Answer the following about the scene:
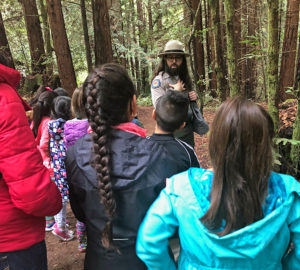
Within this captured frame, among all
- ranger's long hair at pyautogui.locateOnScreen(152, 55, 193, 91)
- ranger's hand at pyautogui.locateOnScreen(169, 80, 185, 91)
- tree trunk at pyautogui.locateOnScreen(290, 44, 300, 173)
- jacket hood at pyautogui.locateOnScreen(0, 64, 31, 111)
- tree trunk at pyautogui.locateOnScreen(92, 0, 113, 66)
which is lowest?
tree trunk at pyautogui.locateOnScreen(290, 44, 300, 173)

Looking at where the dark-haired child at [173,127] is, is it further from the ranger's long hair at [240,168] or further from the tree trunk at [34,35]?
the tree trunk at [34,35]

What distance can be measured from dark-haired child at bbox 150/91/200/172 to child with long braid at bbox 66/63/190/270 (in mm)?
151

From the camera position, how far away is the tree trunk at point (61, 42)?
6.10 meters

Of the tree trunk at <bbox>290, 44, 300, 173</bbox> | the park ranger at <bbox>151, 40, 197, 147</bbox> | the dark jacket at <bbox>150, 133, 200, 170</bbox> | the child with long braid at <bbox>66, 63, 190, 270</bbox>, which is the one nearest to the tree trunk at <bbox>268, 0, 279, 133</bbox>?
the tree trunk at <bbox>290, 44, 300, 173</bbox>

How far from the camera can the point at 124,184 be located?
1.46 m

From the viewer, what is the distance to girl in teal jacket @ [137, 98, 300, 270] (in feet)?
4.08

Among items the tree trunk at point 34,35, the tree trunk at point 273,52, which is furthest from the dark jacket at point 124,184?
the tree trunk at point 34,35

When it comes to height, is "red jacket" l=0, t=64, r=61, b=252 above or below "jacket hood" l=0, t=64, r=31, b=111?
below

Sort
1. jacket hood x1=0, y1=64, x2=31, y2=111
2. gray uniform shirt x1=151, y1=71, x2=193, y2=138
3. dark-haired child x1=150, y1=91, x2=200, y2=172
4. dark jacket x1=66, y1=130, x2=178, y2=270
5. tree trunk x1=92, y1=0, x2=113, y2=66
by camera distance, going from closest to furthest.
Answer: dark jacket x1=66, y1=130, x2=178, y2=270 → jacket hood x1=0, y1=64, x2=31, y2=111 → dark-haired child x1=150, y1=91, x2=200, y2=172 → gray uniform shirt x1=151, y1=71, x2=193, y2=138 → tree trunk x1=92, y1=0, x2=113, y2=66

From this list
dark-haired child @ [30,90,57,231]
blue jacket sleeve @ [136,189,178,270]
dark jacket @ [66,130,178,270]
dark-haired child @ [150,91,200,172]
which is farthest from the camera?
dark-haired child @ [30,90,57,231]

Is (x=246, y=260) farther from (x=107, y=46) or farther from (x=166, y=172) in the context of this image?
(x=107, y=46)

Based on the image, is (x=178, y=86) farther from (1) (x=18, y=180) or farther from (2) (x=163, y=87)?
(1) (x=18, y=180)

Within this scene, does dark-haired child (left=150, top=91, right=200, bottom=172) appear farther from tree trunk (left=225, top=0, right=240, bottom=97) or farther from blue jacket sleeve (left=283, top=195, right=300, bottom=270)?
tree trunk (left=225, top=0, right=240, bottom=97)

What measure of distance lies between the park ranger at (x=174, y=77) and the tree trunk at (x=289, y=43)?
3298mm
